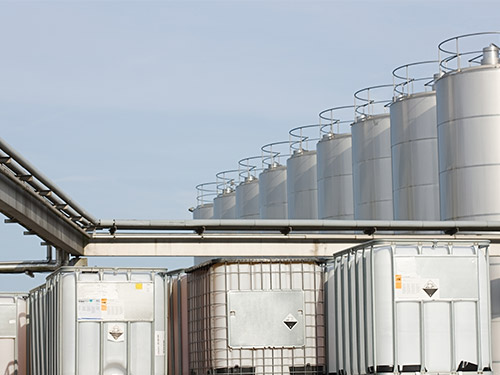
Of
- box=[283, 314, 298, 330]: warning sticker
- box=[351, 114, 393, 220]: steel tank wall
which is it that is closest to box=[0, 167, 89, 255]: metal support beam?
box=[283, 314, 298, 330]: warning sticker

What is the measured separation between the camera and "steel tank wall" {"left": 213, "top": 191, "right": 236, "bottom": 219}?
55.3 meters

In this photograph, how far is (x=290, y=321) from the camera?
41.1 feet

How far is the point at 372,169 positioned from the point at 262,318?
22.3m

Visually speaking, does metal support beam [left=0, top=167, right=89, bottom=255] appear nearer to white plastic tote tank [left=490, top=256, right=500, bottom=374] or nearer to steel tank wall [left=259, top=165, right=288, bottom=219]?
white plastic tote tank [left=490, top=256, right=500, bottom=374]

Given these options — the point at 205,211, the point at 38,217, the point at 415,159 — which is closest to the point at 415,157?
the point at 415,159

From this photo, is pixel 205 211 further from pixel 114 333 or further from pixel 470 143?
pixel 114 333

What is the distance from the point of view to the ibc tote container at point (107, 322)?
488 inches

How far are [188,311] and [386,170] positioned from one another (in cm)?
2156

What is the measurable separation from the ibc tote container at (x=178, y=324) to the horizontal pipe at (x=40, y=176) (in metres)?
3.60

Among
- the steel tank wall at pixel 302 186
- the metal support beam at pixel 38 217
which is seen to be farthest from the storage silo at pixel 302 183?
the metal support beam at pixel 38 217

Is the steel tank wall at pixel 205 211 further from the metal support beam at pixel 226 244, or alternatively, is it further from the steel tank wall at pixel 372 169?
the metal support beam at pixel 226 244

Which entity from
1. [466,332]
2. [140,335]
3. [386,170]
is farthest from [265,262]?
[386,170]

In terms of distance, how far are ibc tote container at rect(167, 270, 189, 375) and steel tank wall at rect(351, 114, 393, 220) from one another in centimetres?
2042

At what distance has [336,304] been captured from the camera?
1236cm
